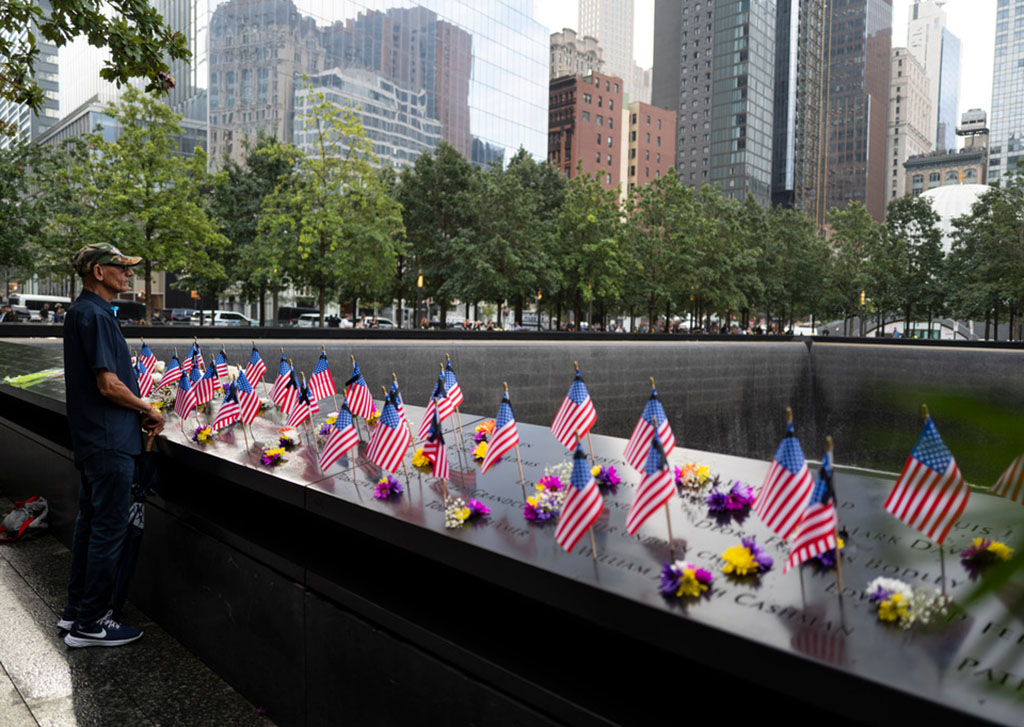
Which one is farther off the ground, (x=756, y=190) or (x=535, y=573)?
(x=756, y=190)

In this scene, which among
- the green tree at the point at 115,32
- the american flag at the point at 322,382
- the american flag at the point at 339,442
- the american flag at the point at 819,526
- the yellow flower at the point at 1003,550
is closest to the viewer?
the yellow flower at the point at 1003,550

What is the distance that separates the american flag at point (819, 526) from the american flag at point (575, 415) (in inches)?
70.4

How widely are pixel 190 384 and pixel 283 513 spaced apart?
2.90m

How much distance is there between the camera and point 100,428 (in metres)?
4.77

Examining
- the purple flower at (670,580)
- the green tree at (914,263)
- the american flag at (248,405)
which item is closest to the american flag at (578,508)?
the purple flower at (670,580)

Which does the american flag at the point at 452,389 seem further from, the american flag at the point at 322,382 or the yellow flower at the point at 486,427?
the american flag at the point at 322,382

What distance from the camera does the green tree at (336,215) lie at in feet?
105

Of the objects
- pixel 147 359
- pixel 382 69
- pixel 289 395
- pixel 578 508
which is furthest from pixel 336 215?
pixel 382 69

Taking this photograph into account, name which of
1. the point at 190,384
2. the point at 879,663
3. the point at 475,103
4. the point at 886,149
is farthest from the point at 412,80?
the point at 886,149

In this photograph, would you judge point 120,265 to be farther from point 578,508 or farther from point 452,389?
point 578,508

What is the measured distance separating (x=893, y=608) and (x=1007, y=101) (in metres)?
145

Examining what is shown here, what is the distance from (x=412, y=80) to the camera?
73.1 meters

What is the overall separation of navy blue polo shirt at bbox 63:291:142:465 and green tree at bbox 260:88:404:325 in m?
27.7

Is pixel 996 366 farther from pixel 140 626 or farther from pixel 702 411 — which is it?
pixel 140 626
